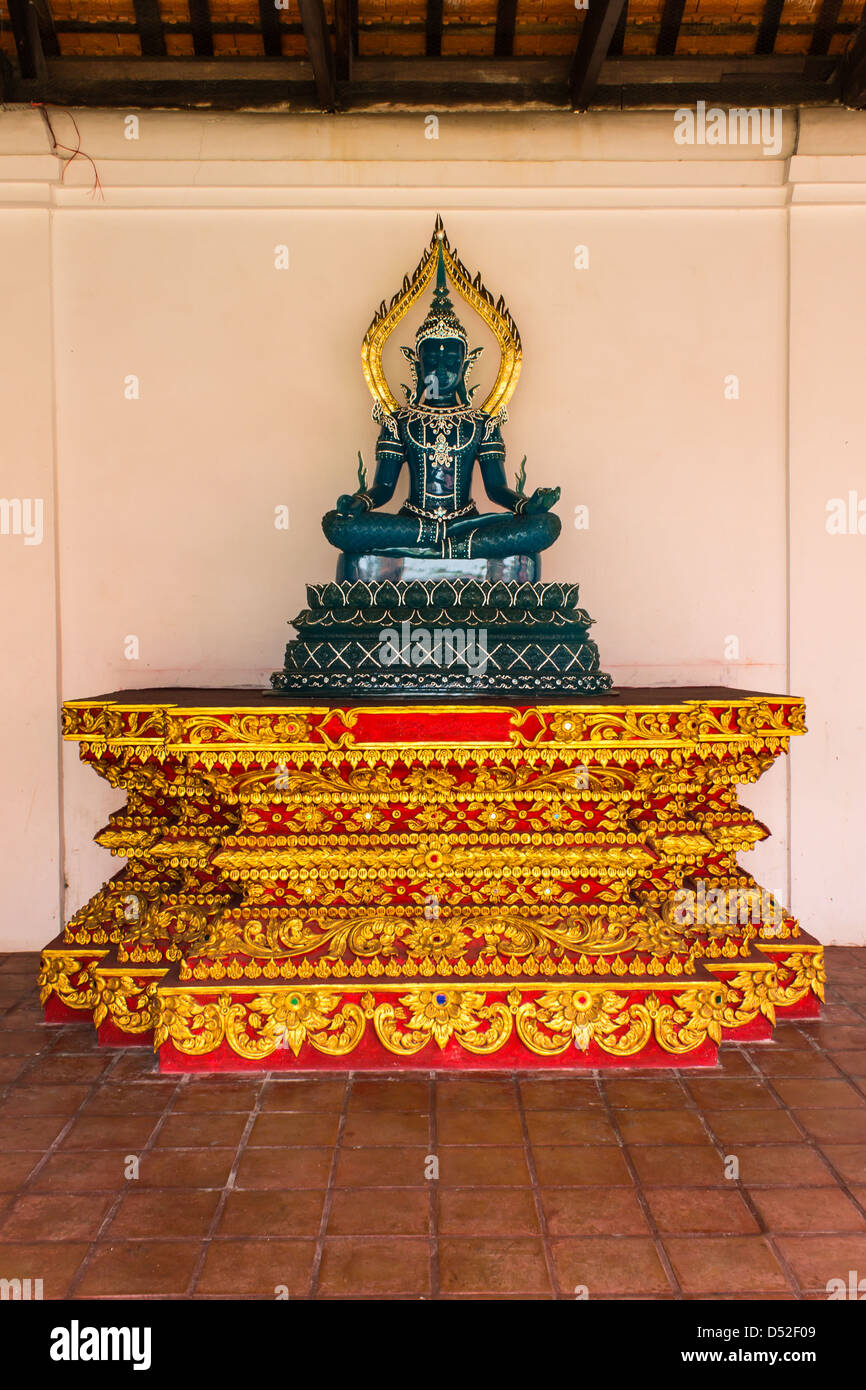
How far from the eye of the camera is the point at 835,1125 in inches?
103

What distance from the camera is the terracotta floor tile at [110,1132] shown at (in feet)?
8.27

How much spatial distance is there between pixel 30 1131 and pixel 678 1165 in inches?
68.3

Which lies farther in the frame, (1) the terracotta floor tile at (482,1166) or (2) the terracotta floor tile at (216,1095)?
(2) the terracotta floor tile at (216,1095)

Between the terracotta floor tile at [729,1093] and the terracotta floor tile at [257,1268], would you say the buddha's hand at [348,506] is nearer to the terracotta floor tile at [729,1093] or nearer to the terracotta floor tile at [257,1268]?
the terracotta floor tile at [729,1093]

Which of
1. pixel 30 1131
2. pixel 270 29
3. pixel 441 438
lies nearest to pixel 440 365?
pixel 441 438

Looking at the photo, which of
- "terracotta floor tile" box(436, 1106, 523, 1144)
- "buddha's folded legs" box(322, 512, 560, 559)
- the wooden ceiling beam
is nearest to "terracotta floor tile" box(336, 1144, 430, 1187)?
"terracotta floor tile" box(436, 1106, 523, 1144)

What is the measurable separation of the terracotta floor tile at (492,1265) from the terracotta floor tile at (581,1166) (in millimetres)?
269

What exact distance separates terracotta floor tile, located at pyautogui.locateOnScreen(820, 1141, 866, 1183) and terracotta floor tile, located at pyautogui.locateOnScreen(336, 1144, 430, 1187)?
1.04m

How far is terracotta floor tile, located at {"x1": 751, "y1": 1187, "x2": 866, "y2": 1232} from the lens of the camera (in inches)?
84.1

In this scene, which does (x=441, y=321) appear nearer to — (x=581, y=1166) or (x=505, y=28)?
Answer: (x=505, y=28)

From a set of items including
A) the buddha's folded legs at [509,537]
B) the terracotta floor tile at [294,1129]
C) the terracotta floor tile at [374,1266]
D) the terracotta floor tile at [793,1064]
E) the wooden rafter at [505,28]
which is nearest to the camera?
the terracotta floor tile at [374,1266]

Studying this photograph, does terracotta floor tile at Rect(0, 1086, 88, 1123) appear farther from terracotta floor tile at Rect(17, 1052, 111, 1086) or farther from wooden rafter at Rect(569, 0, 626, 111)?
wooden rafter at Rect(569, 0, 626, 111)

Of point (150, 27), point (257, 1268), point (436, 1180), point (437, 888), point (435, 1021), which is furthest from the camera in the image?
point (150, 27)

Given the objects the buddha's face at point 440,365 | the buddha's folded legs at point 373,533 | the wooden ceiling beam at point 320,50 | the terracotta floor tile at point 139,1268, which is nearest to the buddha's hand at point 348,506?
the buddha's folded legs at point 373,533
